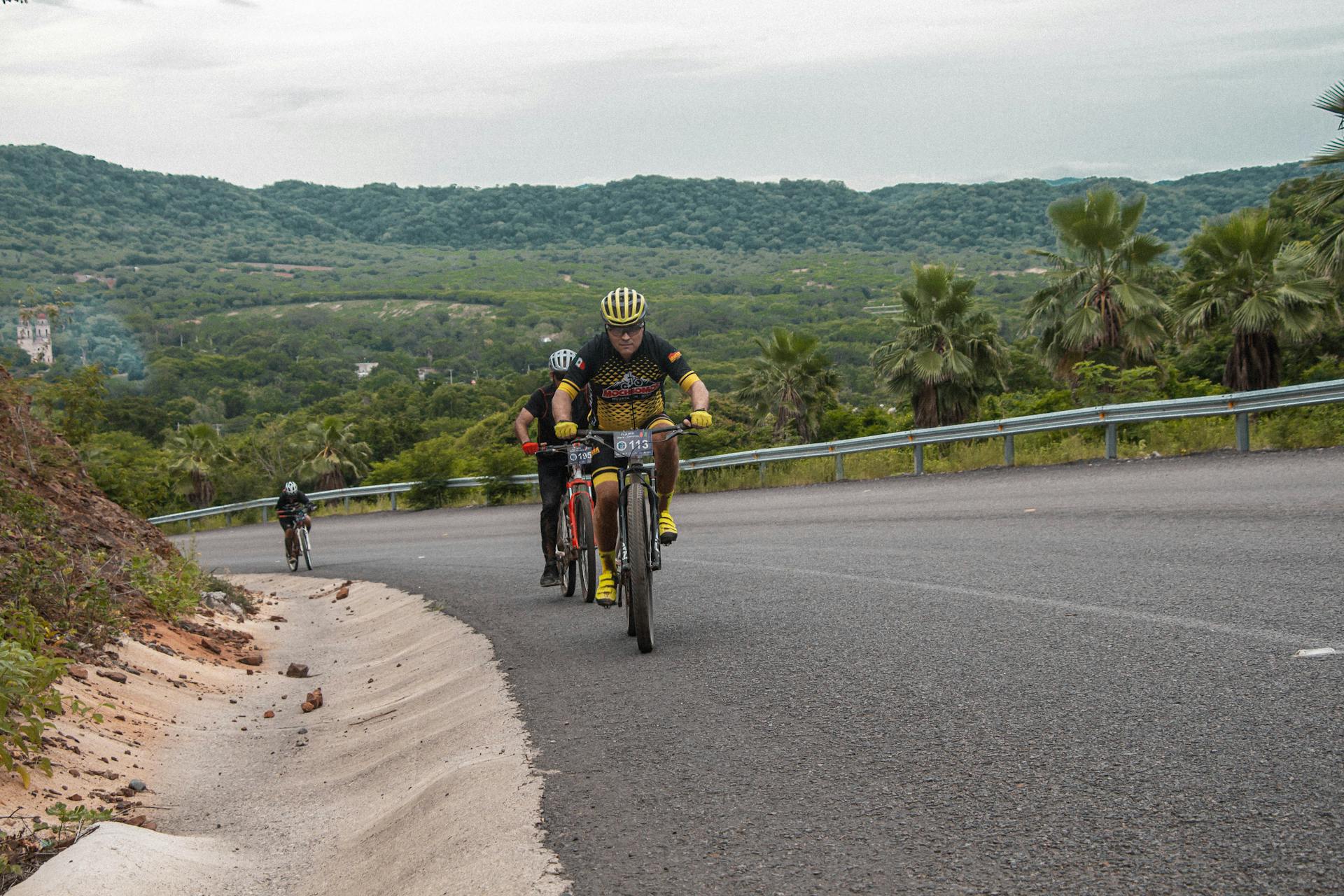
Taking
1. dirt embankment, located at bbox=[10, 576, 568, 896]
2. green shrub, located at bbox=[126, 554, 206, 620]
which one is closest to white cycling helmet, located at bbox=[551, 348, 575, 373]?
dirt embankment, located at bbox=[10, 576, 568, 896]

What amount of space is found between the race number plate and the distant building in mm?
13173

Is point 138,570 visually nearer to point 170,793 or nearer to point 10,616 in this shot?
point 10,616

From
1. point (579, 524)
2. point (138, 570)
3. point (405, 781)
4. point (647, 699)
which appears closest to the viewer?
point (405, 781)

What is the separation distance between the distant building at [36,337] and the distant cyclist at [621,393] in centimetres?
1264

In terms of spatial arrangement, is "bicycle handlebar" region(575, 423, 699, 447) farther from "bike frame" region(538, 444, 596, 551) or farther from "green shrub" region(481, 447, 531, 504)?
"green shrub" region(481, 447, 531, 504)

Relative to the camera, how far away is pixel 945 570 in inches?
384

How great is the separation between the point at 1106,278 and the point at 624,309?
2859 cm

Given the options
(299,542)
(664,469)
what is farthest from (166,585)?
(299,542)

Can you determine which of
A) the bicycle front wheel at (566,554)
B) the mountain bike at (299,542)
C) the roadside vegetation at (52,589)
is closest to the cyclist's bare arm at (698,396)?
the bicycle front wheel at (566,554)

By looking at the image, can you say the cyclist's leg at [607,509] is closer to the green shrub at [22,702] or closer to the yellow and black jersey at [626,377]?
the yellow and black jersey at [626,377]

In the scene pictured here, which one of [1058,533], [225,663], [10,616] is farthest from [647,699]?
[1058,533]

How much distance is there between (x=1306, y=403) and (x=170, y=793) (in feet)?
52.0

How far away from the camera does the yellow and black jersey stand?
7.98m

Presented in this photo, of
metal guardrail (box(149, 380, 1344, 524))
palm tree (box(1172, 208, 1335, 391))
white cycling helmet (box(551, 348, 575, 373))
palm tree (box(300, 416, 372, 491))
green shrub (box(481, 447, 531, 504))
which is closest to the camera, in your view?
white cycling helmet (box(551, 348, 575, 373))
